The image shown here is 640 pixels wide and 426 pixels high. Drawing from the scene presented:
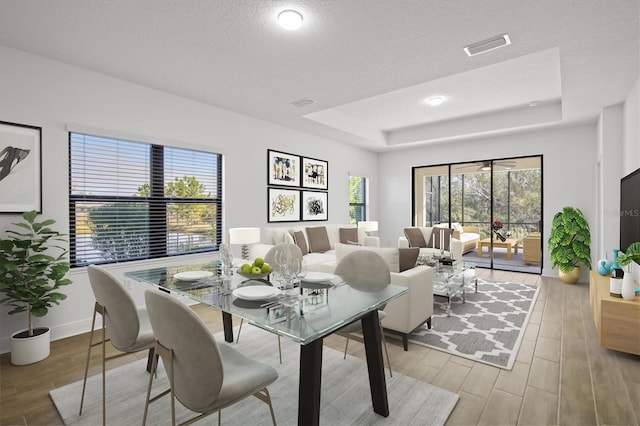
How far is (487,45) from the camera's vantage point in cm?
276

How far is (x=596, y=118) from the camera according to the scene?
5027 millimetres

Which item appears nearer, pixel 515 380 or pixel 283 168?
pixel 515 380

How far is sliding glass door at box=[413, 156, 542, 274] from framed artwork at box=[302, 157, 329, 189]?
7.90 feet

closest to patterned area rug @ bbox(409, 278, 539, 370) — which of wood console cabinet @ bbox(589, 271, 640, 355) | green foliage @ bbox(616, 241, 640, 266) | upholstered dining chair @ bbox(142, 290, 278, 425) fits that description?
wood console cabinet @ bbox(589, 271, 640, 355)

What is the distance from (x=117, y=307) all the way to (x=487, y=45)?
3.36 m

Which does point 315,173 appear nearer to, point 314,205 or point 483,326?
point 314,205

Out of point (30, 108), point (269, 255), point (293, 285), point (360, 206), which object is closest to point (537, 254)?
point (360, 206)

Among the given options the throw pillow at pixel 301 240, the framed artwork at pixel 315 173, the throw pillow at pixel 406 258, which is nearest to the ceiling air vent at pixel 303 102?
the framed artwork at pixel 315 173

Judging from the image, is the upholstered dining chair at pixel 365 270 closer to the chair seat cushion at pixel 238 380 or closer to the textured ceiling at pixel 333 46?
the chair seat cushion at pixel 238 380

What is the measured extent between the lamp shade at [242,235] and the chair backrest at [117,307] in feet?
7.12

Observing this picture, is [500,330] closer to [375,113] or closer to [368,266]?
[368,266]

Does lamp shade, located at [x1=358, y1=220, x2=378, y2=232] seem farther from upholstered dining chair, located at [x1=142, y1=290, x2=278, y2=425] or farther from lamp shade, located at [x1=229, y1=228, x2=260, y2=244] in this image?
upholstered dining chair, located at [x1=142, y1=290, x2=278, y2=425]

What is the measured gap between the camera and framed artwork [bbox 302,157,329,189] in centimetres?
593

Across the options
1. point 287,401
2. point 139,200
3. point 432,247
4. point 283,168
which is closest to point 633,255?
point 287,401
